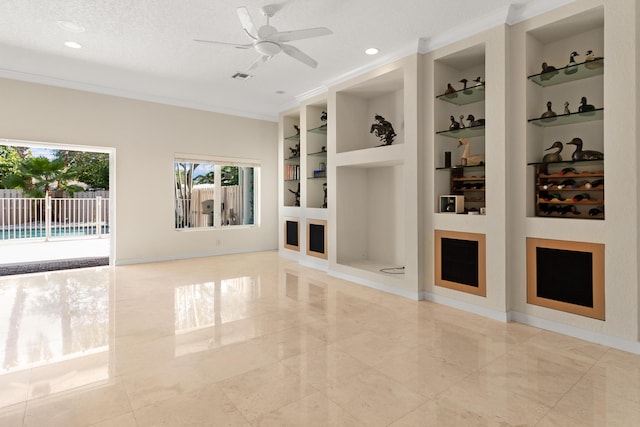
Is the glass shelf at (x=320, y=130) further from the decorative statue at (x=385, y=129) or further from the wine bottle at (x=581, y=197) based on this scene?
the wine bottle at (x=581, y=197)

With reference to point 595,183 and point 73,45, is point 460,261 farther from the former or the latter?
point 73,45

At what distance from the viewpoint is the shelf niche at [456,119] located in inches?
156

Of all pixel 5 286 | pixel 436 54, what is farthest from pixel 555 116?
pixel 5 286

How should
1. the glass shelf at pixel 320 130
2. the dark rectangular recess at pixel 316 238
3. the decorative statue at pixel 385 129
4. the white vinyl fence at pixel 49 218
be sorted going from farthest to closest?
the white vinyl fence at pixel 49 218 < the glass shelf at pixel 320 130 < the dark rectangular recess at pixel 316 238 < the decorative statue at pixel 385 129

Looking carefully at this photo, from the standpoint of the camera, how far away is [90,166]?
1228 cm

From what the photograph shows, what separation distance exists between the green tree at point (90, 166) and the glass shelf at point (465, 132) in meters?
12.2

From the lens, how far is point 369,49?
4285 mm

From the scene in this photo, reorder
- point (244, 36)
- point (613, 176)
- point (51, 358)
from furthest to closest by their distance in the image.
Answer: point (244, 36) < point (613, 176) < point (51, 358)

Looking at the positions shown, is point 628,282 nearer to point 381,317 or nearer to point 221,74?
point 381,317

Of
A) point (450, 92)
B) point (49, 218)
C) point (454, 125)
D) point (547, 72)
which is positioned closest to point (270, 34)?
point (450, 92)

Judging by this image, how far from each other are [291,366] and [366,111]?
4.27m

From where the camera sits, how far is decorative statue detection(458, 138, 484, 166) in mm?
3834

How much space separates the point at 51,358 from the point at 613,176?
15.1ft

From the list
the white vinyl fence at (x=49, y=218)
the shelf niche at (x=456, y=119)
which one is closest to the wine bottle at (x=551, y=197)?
the shelf niche at (x=456, y=119)
